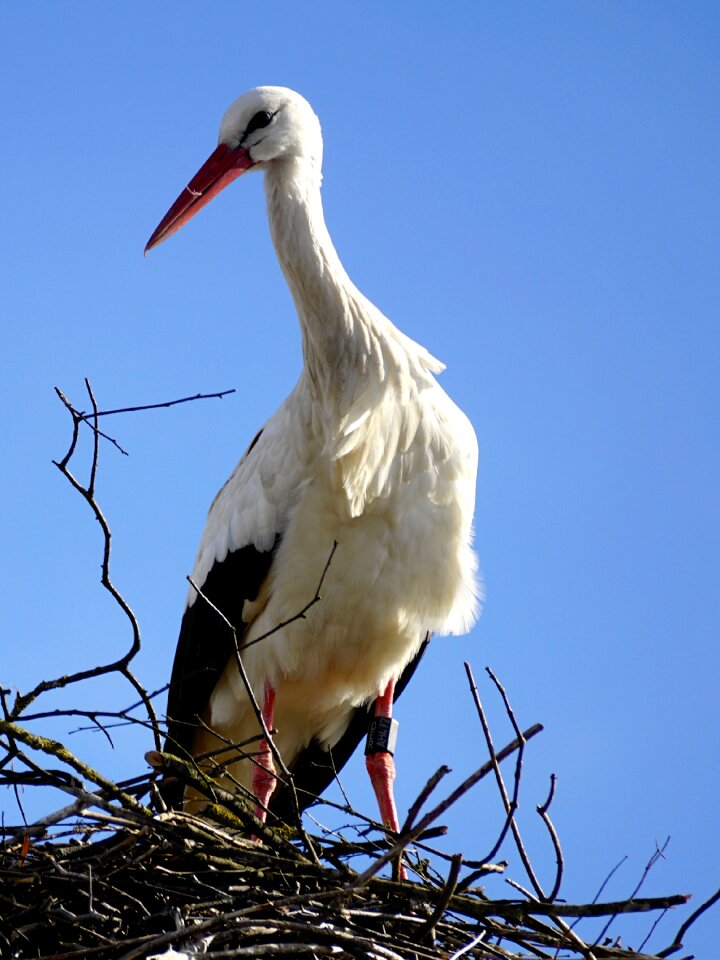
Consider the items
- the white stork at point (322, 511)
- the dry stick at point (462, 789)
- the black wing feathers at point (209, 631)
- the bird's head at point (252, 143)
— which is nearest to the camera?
the dry stick at point (462, 789)

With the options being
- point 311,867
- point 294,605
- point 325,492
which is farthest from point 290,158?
point 311,867

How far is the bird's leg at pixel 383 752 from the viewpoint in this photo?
14.4 feet

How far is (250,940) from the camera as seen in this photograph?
297 centimetres

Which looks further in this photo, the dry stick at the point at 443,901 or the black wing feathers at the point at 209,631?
the black wing feathers at the point at 209,631

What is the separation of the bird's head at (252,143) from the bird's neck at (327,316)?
0.48ft

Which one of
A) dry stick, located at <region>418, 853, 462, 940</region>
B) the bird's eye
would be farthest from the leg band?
the bird's eye

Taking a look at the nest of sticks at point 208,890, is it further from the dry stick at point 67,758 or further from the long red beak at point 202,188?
the long red beak at point 202,188

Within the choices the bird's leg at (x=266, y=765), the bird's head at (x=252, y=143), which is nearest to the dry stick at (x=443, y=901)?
the bird's leg at (x=266, y=765)

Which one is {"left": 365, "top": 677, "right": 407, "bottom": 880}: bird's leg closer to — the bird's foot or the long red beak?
the bird's foot

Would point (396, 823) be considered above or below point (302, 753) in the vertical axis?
below

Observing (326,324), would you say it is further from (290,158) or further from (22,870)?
(22,870)

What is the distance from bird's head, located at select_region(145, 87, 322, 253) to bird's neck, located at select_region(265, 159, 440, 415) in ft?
0.48

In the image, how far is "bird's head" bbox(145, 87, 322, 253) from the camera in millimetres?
4352

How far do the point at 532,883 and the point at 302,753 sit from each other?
1777 mm
